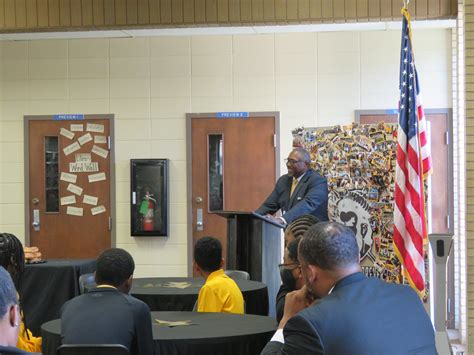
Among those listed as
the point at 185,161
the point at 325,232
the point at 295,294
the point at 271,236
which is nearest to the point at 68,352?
the point at 295,294

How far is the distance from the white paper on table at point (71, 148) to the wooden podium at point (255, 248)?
3.55 meters

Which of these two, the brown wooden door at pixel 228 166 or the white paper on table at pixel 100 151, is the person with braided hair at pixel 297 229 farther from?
the white paper on table at pixel 100 151

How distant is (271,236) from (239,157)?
2916 millimetres

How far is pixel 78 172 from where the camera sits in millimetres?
10109

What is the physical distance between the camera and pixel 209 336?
A: 158 inches

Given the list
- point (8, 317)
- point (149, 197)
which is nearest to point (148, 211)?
point (149, 197)

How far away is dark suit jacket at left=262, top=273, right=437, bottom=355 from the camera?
7.74 feet

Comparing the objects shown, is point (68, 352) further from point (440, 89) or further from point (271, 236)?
point (440, 89)

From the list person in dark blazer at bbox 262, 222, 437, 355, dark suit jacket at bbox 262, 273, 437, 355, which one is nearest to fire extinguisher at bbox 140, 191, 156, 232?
person in dark blazer at bbox 262, 222, 437, 355

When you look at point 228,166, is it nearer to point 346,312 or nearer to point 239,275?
point 239,275

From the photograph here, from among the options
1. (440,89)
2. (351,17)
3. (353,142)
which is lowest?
(353,142)

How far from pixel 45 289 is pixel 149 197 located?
270 centimetres

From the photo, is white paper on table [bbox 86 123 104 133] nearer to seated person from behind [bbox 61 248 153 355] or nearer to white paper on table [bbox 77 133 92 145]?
white paper on table [bbox 77 133 92 145]

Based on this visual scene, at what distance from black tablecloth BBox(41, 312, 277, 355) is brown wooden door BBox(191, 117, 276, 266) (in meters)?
5.30
